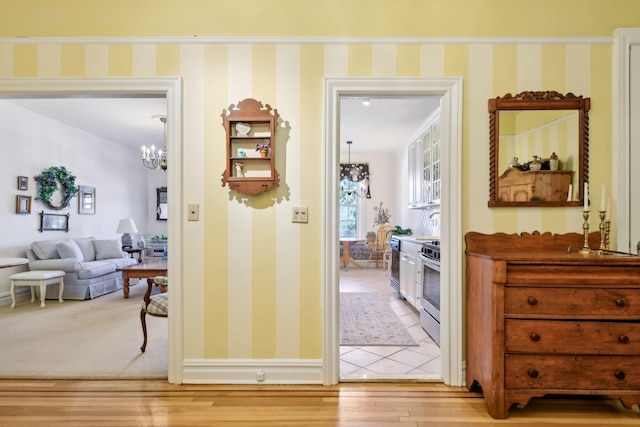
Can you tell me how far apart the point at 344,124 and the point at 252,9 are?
12.1 ft

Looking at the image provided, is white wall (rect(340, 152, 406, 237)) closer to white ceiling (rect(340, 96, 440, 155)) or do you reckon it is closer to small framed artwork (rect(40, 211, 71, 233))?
white ceiling (rect(340, 96, 440, 155))

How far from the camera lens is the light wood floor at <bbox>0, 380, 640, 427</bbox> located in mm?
2139

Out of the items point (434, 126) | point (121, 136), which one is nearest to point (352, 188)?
point (434, 126)

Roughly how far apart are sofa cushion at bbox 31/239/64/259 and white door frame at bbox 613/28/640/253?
6714 mm

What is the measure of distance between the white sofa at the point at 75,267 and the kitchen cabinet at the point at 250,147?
156 inches

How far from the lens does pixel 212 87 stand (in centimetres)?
262

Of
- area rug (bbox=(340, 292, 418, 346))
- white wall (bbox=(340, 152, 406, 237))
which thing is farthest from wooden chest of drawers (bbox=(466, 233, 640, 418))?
white wall (bbox=(340, 152, 406, 237))

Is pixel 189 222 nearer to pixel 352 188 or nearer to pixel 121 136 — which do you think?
pixel 121 136

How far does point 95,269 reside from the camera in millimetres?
5395

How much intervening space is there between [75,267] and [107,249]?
3.92 feet

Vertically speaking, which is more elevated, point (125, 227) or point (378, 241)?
point (125, 227)

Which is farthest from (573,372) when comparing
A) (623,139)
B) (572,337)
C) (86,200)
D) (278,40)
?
(86,200)

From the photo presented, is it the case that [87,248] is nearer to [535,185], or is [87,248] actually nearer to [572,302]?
[535,185]

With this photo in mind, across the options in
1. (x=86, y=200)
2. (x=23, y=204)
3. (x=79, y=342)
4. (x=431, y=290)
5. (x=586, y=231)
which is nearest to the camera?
(x=586, y=231)
